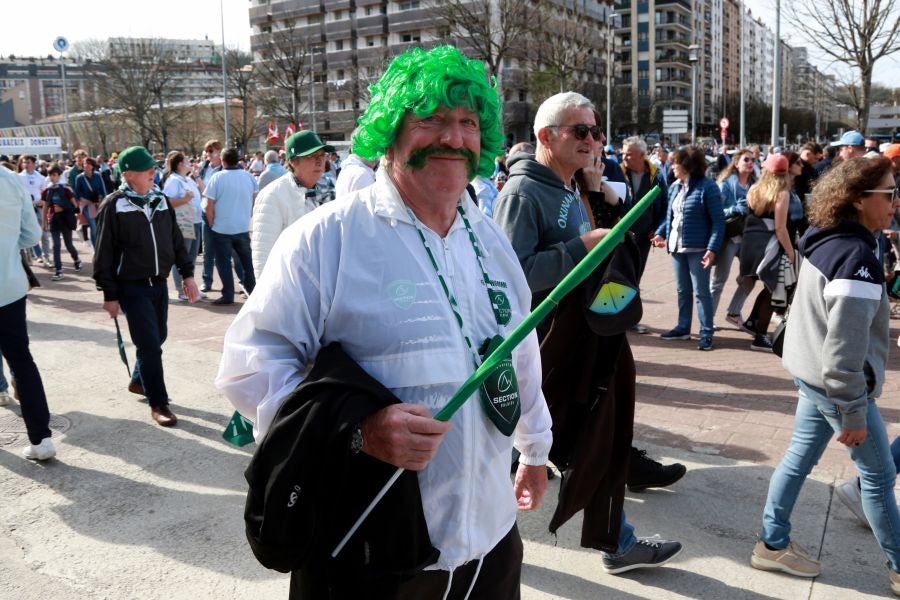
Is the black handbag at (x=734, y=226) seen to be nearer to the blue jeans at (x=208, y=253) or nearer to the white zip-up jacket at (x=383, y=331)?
the blue jeans at (x=208, y=253)

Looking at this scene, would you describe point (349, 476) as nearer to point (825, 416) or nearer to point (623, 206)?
A: point (825, 416)

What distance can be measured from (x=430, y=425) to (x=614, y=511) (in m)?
1.88

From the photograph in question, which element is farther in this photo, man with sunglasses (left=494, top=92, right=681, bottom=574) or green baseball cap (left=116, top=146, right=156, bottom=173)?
green baseball cap (left=116, top=146, right=156, bottom=173)

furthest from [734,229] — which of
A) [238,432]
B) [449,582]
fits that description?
[449,582]

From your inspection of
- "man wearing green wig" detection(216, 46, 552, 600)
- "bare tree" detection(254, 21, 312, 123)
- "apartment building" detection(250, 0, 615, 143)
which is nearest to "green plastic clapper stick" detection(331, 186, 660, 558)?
"man wearing green wig" detection(216, 46, 552, 600)

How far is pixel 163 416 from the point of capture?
539 centimetres

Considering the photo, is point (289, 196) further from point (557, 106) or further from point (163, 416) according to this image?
point (557, 106)

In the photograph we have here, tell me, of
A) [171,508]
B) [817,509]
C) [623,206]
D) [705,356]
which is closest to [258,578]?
[171,508]

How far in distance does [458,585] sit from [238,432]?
36.2 inches

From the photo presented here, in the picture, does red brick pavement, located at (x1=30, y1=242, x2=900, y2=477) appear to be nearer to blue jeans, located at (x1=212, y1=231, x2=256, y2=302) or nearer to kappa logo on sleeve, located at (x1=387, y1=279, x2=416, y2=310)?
blue jeans, located at (x1=212, y1=231, x2=256, y2=302)

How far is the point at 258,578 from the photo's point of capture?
11.1ft

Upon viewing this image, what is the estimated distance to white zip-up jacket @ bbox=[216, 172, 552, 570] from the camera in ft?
5.59

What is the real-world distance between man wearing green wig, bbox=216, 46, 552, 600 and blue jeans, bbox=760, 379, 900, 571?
1.78 m

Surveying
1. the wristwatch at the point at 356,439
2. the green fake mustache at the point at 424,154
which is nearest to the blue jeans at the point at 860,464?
the green fake mustache at the point at 424,154
